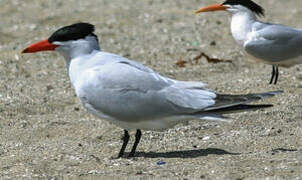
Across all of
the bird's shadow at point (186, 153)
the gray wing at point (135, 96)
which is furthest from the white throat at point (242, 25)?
the gray wing at point (135, 96)

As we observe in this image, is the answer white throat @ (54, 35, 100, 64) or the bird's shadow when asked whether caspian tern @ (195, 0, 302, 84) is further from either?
white throat @ (54, 35, 100, 64)

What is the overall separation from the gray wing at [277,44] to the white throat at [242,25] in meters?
0.17

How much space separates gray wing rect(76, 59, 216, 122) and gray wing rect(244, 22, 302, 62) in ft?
7.67

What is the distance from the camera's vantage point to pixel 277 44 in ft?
20.0

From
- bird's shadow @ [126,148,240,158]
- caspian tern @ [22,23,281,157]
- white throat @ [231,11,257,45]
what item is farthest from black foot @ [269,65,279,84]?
caspian tern @ [22,23,281,157]

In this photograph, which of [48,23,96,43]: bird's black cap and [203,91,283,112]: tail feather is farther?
[48,23,96,43]: bird's black cap

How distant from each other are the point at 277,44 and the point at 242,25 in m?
0.49

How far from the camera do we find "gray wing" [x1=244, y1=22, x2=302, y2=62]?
6.08 m

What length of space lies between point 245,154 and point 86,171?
1.15 m

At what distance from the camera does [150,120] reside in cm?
Result: 395

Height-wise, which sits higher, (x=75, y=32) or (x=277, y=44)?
(x=75, y=32)

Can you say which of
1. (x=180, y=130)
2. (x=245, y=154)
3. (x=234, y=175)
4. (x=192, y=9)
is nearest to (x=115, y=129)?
(x=180, y=130)

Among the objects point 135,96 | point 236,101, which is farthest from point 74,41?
point 236,101

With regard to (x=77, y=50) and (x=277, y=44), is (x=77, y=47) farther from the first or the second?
(x=277, y=44)
